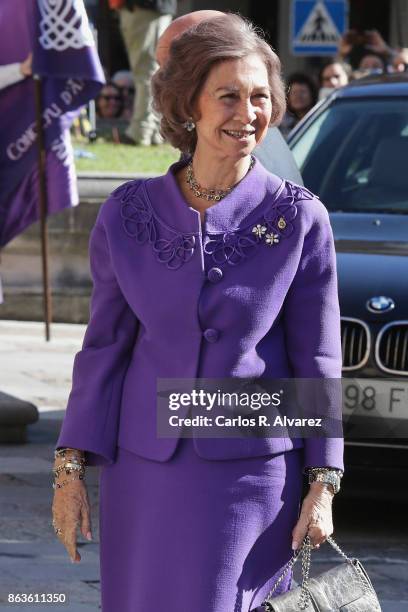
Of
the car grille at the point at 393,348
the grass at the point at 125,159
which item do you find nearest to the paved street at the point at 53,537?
the car grille at the point at 393,348

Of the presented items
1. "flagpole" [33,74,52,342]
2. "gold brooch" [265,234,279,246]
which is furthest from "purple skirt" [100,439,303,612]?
"flagpole" [33,74,52,342]

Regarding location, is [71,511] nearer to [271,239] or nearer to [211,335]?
[211,335]

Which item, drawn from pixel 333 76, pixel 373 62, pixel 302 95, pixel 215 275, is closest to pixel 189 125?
pixel 215 275

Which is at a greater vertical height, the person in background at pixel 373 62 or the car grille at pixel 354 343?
the car grille at pixel 354 343

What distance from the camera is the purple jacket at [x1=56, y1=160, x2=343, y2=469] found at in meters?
3.42

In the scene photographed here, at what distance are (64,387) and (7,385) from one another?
343 millimetres

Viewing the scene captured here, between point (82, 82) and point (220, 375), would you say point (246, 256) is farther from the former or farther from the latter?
point (82, 82)

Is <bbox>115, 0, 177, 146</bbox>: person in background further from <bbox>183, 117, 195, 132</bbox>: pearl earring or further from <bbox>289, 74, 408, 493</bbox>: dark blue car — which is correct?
<bbox>183, 117, 195, 132</bbox>: pearl earring

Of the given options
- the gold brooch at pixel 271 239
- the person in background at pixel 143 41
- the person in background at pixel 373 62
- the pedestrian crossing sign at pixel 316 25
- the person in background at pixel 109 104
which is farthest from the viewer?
the person in background at pixel 109 104

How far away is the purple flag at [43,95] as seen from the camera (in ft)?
32.5

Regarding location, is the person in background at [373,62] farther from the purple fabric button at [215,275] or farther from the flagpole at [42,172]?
the purple fabric button at [215,275]

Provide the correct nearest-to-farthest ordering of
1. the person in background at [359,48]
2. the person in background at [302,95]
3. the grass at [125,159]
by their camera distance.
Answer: the person in background at [302,95] < the grass at [125,159] < the person in background at [359,48]

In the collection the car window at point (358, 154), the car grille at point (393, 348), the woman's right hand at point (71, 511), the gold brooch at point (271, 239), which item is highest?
the gold brooch at point (271, 239)

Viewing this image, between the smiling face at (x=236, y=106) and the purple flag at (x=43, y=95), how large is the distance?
6411 millimetres
